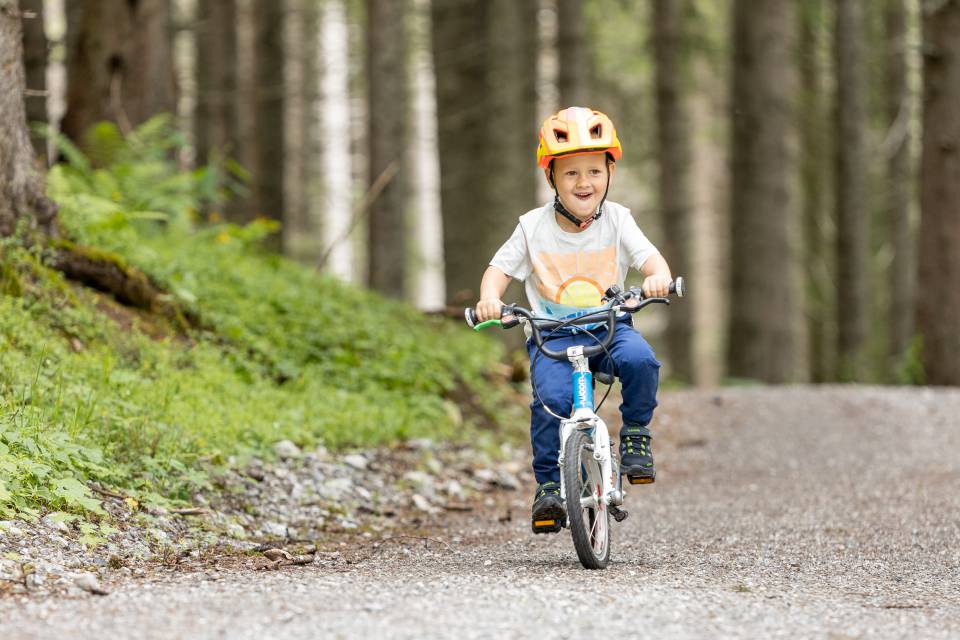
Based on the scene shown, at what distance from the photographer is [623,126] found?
26.1 metres

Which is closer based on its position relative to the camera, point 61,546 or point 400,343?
point 61,546

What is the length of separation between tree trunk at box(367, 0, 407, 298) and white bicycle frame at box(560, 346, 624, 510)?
8.45 metres

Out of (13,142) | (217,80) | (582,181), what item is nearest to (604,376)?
(582,181)

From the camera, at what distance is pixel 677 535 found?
21.5 feet

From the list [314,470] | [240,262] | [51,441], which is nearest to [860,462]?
[314,470]

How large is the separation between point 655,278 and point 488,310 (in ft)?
2.50

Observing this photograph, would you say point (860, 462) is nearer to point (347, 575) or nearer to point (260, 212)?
point (347, 575)

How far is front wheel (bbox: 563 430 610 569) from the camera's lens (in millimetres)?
5168

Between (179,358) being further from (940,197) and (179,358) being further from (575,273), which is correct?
(940,197)

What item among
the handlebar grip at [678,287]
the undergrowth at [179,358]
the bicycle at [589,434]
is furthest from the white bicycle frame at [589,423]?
the undergrowth at [179,358]

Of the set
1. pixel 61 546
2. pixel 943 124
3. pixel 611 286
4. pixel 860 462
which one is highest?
pixel 943 124

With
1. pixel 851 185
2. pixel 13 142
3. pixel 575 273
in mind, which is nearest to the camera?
pixel 575 273

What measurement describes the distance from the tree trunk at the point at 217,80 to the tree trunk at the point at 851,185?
1006 centimetres

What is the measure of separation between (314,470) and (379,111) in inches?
284
